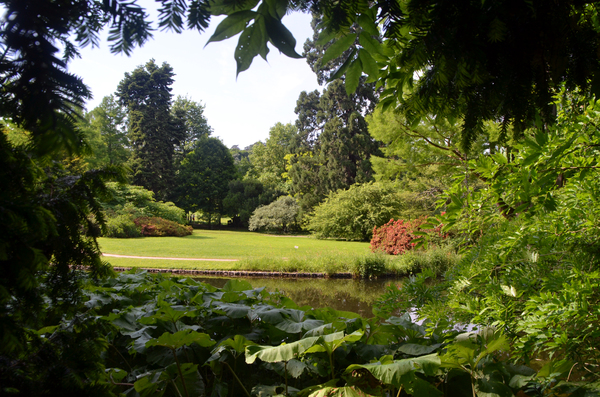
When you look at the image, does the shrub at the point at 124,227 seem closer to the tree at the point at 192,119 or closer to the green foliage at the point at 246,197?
the green foliage at the point at 246,197

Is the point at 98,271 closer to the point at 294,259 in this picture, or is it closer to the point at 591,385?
the point at 591,385

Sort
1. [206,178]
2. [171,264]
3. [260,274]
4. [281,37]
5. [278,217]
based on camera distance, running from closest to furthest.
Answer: [281,37]
[260,274]
[171,264]
[278,217]
[206,178]

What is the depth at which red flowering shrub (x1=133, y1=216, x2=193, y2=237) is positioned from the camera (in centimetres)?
1916

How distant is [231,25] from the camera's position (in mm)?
896

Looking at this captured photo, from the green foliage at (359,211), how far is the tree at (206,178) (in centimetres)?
1324

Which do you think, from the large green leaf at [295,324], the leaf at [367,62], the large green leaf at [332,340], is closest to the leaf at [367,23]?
the leaf at [367,62]

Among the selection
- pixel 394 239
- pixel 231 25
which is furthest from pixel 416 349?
pixel 394 239

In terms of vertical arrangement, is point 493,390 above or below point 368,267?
above

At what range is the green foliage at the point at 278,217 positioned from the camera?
2561 centimetres

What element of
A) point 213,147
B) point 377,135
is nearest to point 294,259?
point 377,135

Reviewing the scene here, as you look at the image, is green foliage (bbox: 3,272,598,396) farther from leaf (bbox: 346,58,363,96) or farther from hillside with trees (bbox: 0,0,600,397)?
leaf (bbox: 346,58,363,96)

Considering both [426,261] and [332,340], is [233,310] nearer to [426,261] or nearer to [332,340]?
[332,340]

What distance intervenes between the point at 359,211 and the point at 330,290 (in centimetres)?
1140

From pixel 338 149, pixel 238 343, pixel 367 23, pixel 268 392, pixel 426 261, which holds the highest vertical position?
pixel 338 149
